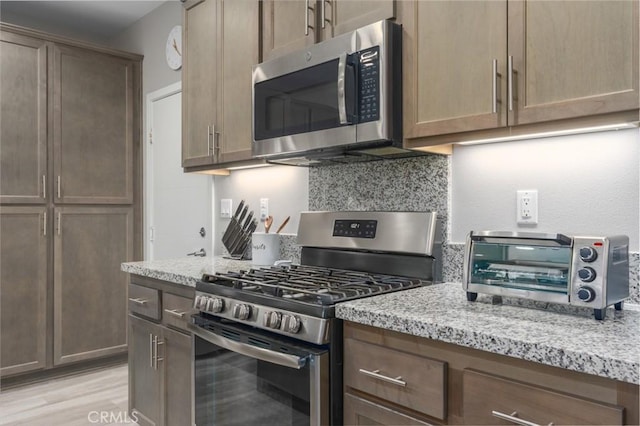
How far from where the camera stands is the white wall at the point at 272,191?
240cm

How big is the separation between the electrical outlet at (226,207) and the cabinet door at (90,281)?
1147mm

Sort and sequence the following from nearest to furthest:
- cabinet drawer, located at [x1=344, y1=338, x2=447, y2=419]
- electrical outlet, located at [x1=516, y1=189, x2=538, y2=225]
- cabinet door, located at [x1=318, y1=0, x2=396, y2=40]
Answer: cabinet drawer, located at [x1=344, y1=338, x2=447, y2=419] → electrical outlet, located at [x1=516, y1=189, x2=538, y2=225] → cabinet door, located at [x1=318, y1=0, x2=396, y2=40]

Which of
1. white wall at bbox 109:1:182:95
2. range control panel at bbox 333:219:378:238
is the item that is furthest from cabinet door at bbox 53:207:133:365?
range control panel at bbox 333:219:378:238

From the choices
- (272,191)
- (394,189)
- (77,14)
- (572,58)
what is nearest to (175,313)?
(272,191)

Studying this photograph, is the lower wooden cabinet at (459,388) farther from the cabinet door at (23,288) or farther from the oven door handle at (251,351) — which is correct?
the cabinet door at (23,288)

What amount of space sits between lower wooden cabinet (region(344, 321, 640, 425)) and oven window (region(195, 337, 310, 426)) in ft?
0.55

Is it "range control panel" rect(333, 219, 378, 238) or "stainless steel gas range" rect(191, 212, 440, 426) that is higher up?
"range control panel" rect(333, 219, 378, 238)

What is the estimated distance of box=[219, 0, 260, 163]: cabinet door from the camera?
221cm

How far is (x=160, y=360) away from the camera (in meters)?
2.13

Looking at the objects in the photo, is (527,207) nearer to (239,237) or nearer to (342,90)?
(342,90)

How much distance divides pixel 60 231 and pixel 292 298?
8.43 feet

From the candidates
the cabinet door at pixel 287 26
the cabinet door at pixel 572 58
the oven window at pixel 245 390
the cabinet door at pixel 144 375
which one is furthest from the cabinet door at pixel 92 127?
the cabinet door at pixel 572 58

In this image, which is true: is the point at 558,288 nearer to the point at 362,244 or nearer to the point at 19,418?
the point at 362,244

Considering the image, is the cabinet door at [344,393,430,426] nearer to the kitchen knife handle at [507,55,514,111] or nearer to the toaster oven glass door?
the toaster oven glass door
